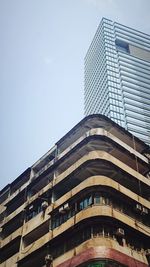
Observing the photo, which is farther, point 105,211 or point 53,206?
point 53,206

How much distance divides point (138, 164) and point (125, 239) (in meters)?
7.45

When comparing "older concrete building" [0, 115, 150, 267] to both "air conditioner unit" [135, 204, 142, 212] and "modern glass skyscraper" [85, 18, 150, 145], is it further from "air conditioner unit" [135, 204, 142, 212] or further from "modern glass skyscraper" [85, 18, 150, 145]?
"modern glass skyscraper" [85, 18, 150, 145]

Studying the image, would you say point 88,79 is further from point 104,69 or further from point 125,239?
point 125,239

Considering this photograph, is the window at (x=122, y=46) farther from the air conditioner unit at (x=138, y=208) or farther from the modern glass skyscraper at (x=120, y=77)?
the air conditioner unit at (x=138, y=208)

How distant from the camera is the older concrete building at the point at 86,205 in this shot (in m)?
21.1

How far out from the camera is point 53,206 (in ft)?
84.7

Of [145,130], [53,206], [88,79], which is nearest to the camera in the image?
[53,206]

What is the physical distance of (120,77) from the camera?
7381 cm

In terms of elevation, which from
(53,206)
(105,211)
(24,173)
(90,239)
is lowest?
(90,239)

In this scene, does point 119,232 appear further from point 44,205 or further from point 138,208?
point 44,205

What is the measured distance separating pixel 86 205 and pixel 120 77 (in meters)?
54.2

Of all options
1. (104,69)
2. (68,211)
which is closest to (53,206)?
(68,211)

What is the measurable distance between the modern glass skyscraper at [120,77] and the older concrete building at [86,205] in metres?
34.6

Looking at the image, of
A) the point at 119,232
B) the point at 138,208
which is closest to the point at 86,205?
the point at 119,232
